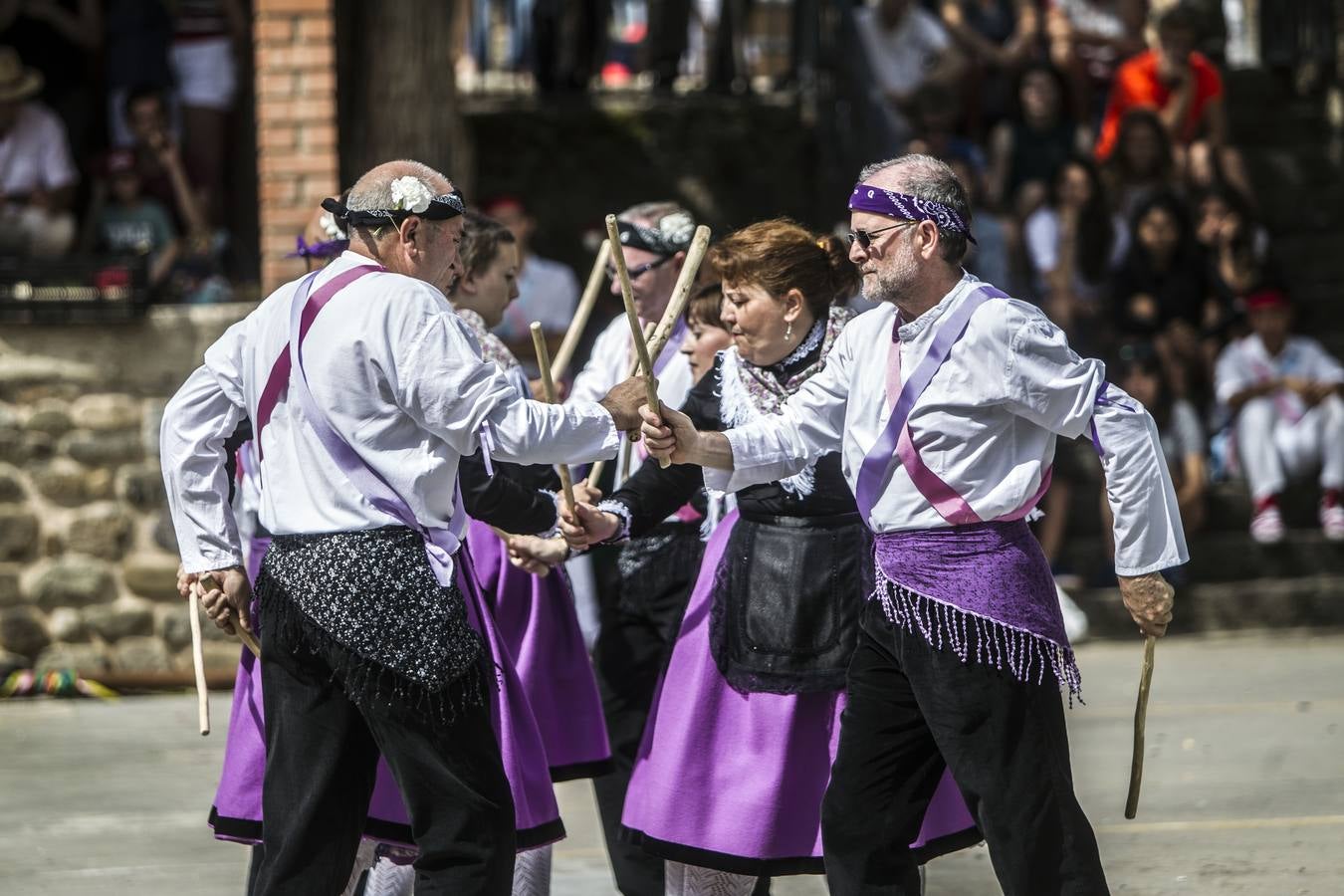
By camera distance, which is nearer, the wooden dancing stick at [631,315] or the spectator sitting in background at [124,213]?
the wooden dancing stick at [631,315]

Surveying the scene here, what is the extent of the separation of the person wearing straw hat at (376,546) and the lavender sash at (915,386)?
62 cm

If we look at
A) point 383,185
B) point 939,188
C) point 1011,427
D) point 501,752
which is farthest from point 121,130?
point 1011,427

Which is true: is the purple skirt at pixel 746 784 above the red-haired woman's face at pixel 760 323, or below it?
below

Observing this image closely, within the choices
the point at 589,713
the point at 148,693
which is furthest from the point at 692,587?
the point at 148,693

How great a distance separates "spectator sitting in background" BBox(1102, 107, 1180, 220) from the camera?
443 inches

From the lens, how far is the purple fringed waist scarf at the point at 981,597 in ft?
13.8

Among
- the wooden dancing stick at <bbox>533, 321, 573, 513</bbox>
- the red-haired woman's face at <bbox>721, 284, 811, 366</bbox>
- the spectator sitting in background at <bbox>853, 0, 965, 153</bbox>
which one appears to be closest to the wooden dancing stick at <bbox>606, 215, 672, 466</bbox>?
the wooden dancing stick at <bbox>533, 321, 573, 513</bbox>

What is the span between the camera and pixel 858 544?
4.80 m

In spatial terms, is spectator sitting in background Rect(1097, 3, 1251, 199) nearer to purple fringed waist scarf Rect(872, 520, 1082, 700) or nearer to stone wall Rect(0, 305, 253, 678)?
stone wall Rect(0, 305, 253, 678)

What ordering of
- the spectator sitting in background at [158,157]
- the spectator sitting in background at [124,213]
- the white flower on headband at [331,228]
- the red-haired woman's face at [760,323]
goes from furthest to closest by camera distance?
1. the spectator sitting in background at [158,157]
2. the spectator sitting in background at [124,213]
3. the white flower on headband at [331,228]
4. the red-haired woman's face at [760,323]

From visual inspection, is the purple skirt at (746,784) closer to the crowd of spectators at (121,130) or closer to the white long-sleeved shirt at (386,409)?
the white long-sleeved shirt at (386,409)

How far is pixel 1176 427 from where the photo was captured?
10.3 m

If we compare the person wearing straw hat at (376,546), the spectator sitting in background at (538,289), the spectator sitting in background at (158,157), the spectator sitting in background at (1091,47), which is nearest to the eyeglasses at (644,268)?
the person wearing straw hat at (376,546)

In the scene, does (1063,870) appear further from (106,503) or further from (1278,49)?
(1278,49)
